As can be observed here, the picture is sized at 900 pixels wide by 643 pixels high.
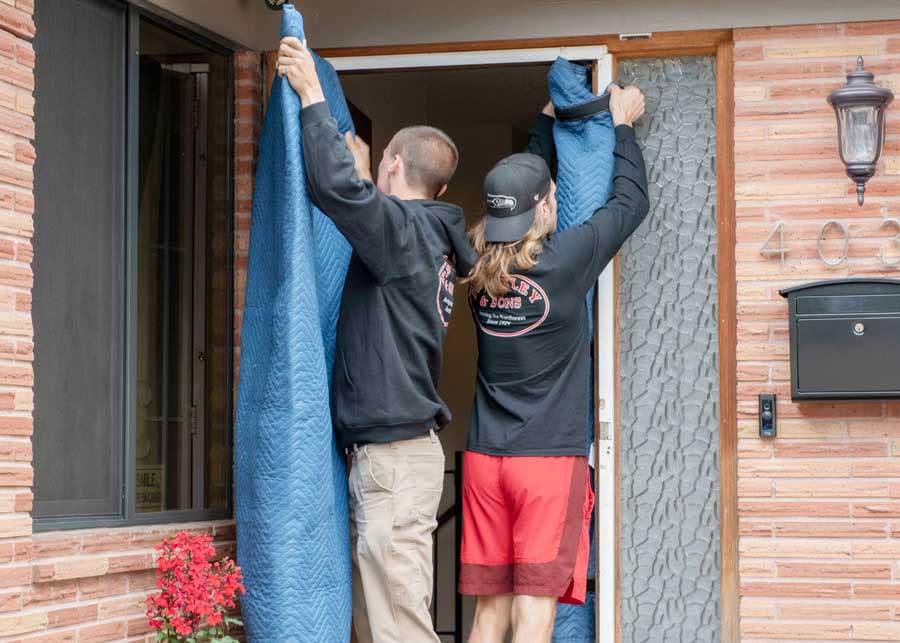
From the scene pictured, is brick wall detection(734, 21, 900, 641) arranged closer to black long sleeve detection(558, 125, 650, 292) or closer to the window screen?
black long sleeve detection(558, 125, 650, 292)

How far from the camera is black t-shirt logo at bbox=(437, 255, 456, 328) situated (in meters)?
3.60

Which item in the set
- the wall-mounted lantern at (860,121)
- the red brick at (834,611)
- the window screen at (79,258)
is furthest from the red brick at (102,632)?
the wall-mounted lantern at (860,121)

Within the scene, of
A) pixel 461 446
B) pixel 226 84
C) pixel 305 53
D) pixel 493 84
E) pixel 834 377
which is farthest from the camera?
pixel 461 446

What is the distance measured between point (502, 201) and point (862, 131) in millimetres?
1141

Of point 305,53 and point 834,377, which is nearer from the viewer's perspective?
point 305,53

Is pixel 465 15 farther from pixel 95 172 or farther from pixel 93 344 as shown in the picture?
pixel 93 344

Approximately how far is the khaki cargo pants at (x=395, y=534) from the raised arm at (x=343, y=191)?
0.52 metres

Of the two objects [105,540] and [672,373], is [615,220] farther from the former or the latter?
[105,540]

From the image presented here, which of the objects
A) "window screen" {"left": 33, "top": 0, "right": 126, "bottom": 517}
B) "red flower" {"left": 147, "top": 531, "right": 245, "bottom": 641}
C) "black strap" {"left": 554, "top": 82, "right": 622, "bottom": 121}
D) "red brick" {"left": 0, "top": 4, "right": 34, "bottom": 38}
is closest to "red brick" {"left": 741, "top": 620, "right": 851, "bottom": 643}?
"red flower" {"left": 147, "top": 531, "right": 245, "bottom": 641}

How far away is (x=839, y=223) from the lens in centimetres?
398

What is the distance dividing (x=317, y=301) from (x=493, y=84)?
9.66ft

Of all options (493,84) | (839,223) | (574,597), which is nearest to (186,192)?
(574,597)

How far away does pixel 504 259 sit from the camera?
384 centimetres

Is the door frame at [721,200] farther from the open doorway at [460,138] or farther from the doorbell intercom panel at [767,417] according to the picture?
the open doorway at [460,138]
